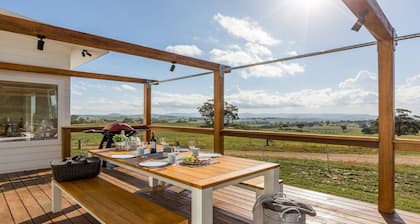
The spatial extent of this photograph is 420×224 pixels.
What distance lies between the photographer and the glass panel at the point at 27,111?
4.64m

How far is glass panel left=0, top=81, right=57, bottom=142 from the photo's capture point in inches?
183

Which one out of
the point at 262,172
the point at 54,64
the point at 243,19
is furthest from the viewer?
the point at 54,64

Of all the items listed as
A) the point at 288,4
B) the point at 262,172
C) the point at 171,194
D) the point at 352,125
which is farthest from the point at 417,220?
the point at 288,4

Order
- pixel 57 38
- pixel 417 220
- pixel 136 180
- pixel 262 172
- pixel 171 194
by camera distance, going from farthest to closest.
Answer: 1. pixel 136 180
2. pixel 171 194
3. pixel 57 38
4. pixel 417 220
5. pixel 262 172

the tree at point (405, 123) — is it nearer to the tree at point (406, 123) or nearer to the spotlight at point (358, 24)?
the tree at point (406, 123)

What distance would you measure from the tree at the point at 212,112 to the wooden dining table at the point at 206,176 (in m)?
2.50

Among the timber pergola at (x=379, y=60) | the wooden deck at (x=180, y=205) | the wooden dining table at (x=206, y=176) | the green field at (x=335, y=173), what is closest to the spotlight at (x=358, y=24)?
the timber pergola at (x=379, y=60)

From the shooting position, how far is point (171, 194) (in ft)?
10.7

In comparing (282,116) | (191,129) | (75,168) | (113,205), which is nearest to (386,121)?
(282,116)

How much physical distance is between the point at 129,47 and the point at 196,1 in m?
2.12

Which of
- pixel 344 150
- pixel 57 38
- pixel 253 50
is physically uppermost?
pixel 253 50

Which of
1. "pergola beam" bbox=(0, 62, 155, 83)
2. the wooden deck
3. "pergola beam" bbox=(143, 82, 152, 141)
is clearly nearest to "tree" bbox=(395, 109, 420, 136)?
the wooden deck

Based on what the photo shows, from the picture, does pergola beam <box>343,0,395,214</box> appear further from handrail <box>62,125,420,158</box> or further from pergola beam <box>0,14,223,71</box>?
pergola beam <box>0,14,223,71</box>

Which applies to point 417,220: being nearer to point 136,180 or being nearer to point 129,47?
point 136,180
